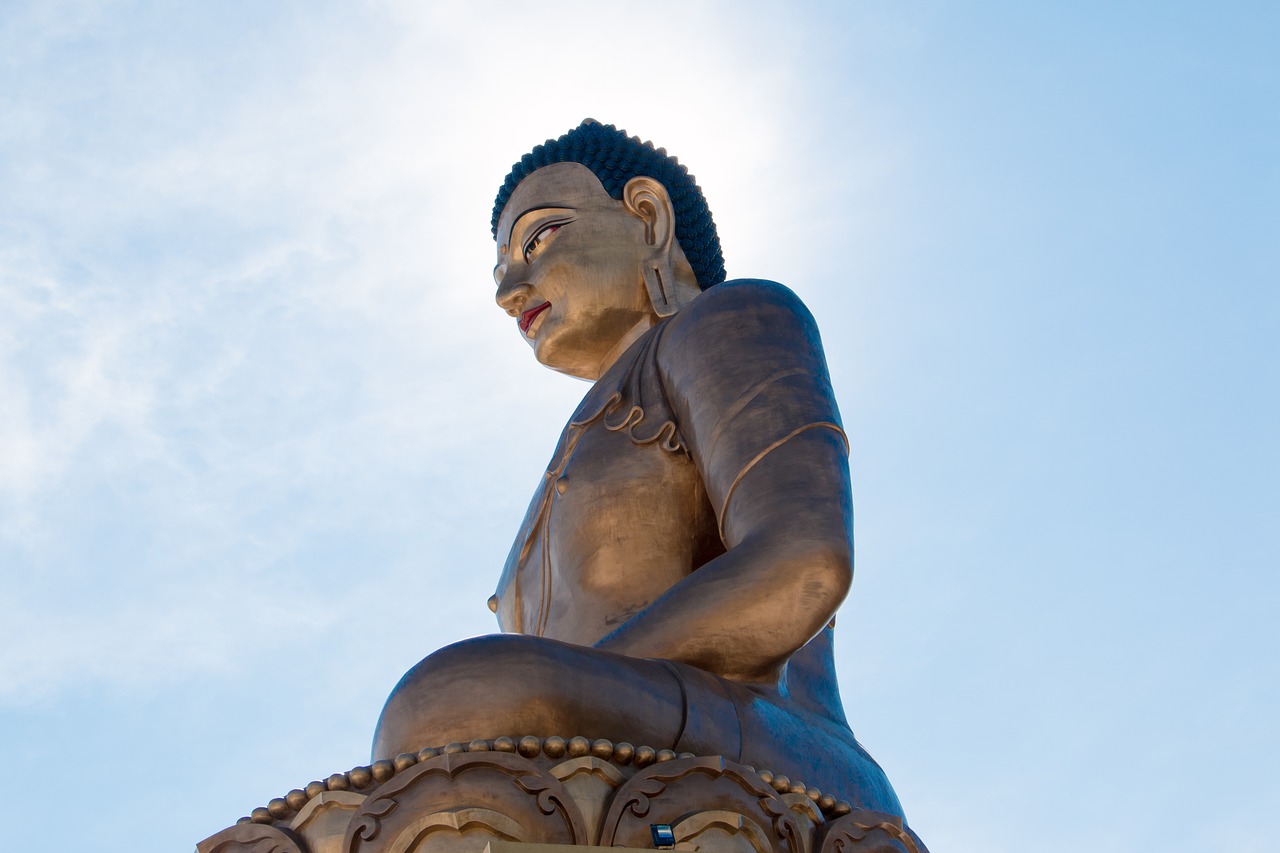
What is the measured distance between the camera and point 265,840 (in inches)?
189

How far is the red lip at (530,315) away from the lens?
777 cm

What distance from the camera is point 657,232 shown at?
7938 mm

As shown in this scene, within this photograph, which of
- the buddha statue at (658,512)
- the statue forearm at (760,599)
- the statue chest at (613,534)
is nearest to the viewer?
the buddha statue at (658,512)

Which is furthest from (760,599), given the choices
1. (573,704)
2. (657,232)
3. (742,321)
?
(657,232)

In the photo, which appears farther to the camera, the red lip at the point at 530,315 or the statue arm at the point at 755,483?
the red lip at the point at 530,315

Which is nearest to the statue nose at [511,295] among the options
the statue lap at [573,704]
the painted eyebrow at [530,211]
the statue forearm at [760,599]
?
the painted eyebrow at [530,211]

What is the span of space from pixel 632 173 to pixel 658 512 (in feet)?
6.57

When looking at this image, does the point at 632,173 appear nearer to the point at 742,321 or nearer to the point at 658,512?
the point at 742,321

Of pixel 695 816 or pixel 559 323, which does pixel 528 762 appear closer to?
pixel 695 816

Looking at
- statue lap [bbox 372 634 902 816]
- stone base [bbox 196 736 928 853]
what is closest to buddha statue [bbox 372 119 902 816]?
statue lap [bbox 372 634 902 816]

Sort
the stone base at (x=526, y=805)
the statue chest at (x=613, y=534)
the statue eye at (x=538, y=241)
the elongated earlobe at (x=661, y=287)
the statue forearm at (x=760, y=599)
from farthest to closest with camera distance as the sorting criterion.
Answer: the statue eye at (x=538, y=241) < the elongated earlobe at (x=661, y=287) < the statue chest at (x=613, y=534) < the statue forearm at (x=760, y=599) < the stone base at (x=526, y=805)

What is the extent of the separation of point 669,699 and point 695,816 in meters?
0.55

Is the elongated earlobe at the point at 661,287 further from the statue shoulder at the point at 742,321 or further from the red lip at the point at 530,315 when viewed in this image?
the statue shoulder at the point at 742,321

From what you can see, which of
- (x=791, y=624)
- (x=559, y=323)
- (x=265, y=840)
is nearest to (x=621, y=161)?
(x=559, y=323)
